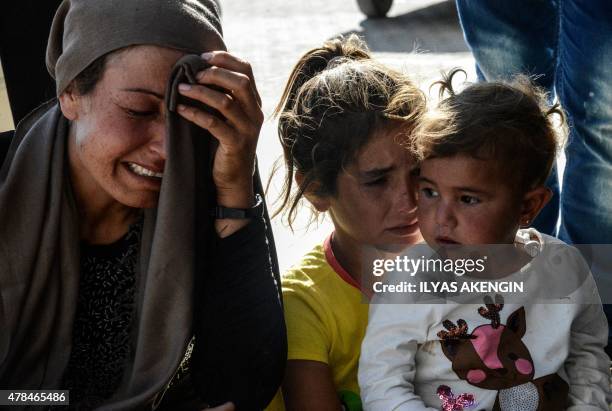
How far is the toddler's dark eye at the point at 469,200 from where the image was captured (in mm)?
2252

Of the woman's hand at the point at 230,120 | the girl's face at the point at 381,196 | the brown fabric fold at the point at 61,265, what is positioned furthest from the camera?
the girl's face at the point at 381,196

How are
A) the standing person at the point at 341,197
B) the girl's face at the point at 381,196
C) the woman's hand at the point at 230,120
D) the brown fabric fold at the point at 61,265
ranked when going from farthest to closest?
1. the girl's face at the point at 381,196
2. the standing person at the point at 341,197
3. the brown fabric fold at the point at 61,265
4. the woman's hand at the point at 230,120

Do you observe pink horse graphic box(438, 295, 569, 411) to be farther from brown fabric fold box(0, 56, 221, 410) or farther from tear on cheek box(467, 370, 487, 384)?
brown fabric fold box(0, 56, 221, 410)

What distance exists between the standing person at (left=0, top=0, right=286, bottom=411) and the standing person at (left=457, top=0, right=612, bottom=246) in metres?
1.25

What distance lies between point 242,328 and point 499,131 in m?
0.77

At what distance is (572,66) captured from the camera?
121 inches

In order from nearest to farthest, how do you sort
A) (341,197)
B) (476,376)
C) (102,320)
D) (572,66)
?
(476,376) → (102,320) → (341,197) → (572,66)

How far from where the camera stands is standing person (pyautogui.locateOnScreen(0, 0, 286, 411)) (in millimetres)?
2109

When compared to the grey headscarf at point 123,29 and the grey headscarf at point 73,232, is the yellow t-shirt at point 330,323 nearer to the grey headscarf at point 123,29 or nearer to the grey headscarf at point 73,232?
the grey headscarf at point 73,232

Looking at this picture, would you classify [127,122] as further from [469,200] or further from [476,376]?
[476,376]

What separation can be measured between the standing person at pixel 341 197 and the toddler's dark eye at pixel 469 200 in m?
0.27

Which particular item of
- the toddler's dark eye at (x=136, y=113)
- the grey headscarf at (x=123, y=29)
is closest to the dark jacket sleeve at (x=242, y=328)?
the toddler's dark eye at (x=136, y=113)

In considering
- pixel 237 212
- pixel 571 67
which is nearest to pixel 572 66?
pixel 571 67

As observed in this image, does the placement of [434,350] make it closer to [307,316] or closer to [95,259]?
[307,316]
